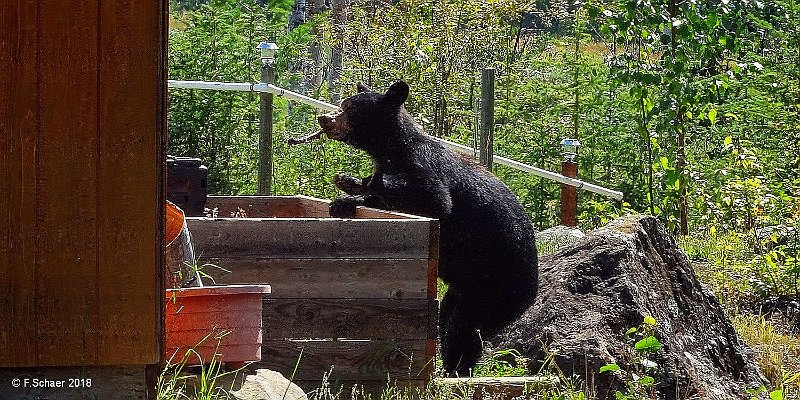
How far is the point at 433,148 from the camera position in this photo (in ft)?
21.5

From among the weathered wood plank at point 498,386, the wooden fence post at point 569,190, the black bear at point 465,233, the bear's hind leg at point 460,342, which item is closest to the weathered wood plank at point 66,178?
the weathered wood plank at point 498,386

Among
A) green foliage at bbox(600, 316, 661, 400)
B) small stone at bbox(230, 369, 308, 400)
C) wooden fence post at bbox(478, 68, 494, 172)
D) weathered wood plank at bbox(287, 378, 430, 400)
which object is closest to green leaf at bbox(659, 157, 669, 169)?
wooden fence post at bbox(478, 68, 494, 172)

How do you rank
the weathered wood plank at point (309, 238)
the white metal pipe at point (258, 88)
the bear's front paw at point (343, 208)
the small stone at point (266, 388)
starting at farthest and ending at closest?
the white metal pipe at point (258, 88) < the bear's front paw at point (343, 208) < the weathered wood plank at point (309, 238) < the small stone at point (266, 388)

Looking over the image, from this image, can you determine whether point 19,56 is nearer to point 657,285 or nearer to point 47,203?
point 47,203

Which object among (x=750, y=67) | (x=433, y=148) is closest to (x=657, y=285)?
(x=433, y=148)

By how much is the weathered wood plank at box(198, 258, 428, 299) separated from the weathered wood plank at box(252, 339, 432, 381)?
0.67ft

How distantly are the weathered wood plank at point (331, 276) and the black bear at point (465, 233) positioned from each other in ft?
3.90

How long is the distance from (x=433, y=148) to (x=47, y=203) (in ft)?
10.9

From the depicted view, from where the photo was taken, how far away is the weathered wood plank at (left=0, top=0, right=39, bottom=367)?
3441mm

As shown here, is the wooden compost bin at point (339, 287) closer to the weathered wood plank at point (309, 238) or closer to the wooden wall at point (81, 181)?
the weathered wood plank at point (309, 238)

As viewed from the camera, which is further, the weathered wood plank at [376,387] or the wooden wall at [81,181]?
the weathered wood plank at [376,387]

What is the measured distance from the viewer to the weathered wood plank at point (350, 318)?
4805 millimetres

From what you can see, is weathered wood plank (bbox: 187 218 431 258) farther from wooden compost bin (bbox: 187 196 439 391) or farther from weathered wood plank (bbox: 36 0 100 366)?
weathered wood plank (bbox: 36 0 100 366)

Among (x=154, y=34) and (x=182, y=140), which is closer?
(x=154, y=34)
